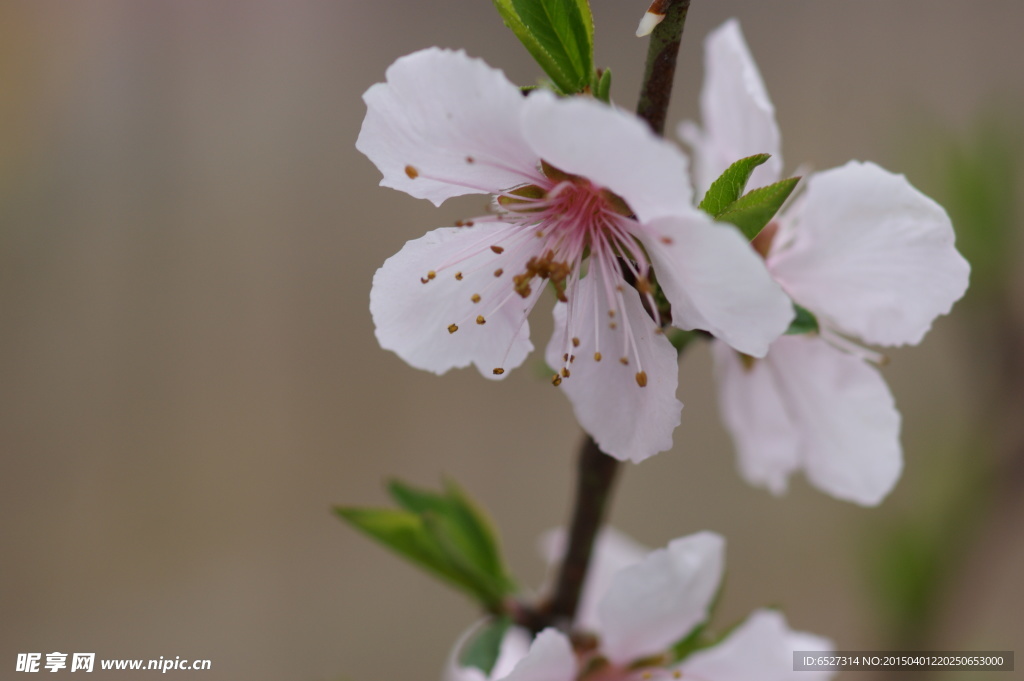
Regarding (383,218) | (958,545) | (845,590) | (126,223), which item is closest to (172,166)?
(126,223)

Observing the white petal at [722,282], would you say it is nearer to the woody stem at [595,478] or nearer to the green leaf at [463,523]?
the woody stem at [595,478]

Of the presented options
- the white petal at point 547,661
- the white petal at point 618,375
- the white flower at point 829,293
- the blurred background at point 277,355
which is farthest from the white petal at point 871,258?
the blurred background at point 277,355


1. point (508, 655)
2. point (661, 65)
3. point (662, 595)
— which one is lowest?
point (508, 655)

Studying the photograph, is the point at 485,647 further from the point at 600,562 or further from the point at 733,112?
the point at 733,112

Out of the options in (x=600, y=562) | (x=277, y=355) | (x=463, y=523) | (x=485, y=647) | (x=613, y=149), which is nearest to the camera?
(x=613, y=149)

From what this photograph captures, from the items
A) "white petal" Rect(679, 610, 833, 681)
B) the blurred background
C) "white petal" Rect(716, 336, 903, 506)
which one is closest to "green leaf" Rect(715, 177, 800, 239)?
"white petal" Rect(716, 336, 903, 506)

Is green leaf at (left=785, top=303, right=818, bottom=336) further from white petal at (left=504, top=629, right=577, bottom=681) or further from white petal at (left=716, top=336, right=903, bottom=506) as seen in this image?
white petal at (left=504, top=629, right=577, bottom=681)

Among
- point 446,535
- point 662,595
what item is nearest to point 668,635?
point 662,595
